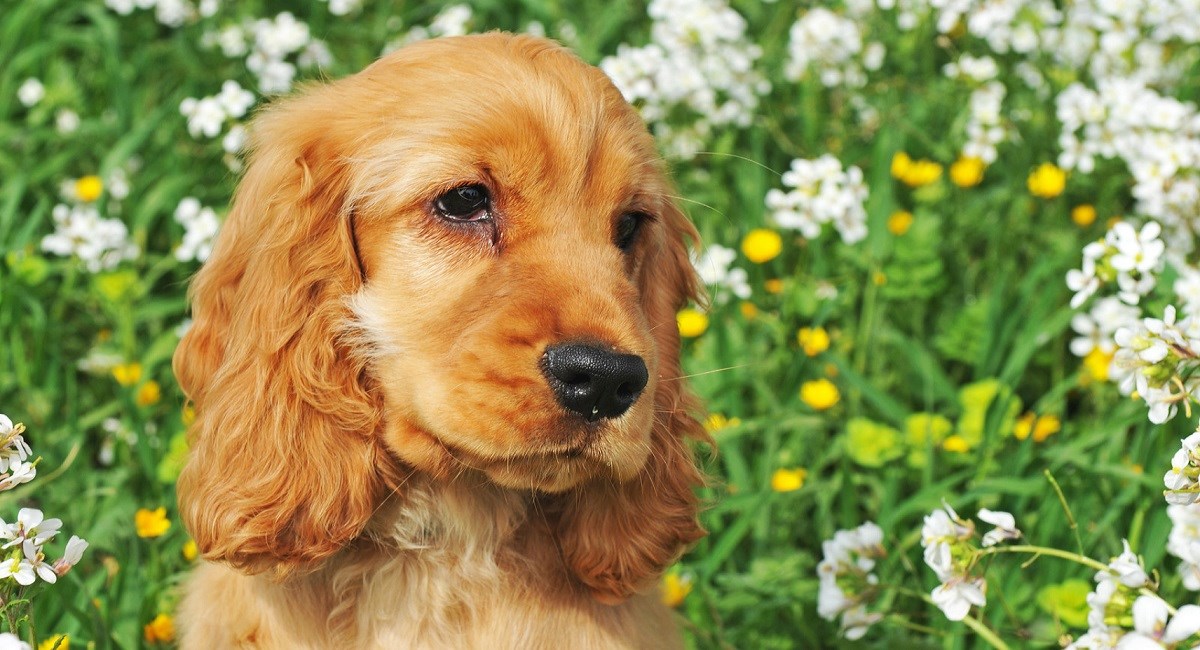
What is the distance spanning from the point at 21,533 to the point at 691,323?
2317 millimetres

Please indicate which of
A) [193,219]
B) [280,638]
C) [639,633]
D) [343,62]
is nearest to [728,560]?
[639,633]

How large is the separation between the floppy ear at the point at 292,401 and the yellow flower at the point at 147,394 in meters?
1.44

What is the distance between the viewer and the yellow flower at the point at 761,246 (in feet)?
13.9

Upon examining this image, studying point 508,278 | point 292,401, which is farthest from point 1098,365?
point 292,401

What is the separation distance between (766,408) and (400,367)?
5.93ft

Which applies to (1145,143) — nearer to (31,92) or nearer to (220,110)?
(220,110)

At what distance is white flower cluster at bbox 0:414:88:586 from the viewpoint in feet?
6.84

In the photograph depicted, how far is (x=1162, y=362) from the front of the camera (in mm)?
2305

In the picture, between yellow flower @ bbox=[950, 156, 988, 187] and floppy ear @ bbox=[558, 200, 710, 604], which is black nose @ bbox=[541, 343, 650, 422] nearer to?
floppy ear @ bbox=[558, 200, 710, 604]

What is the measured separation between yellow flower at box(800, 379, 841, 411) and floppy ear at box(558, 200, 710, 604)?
88cm

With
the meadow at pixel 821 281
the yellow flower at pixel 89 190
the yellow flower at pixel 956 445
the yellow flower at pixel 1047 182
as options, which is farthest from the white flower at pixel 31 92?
the yellow flower at pixel 1047 182

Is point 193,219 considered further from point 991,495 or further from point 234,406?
point 991,495

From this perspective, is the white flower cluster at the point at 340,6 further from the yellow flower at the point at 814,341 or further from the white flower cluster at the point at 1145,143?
the white flower cluster at the point at 1145,143

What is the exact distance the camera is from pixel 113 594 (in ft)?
10.3
